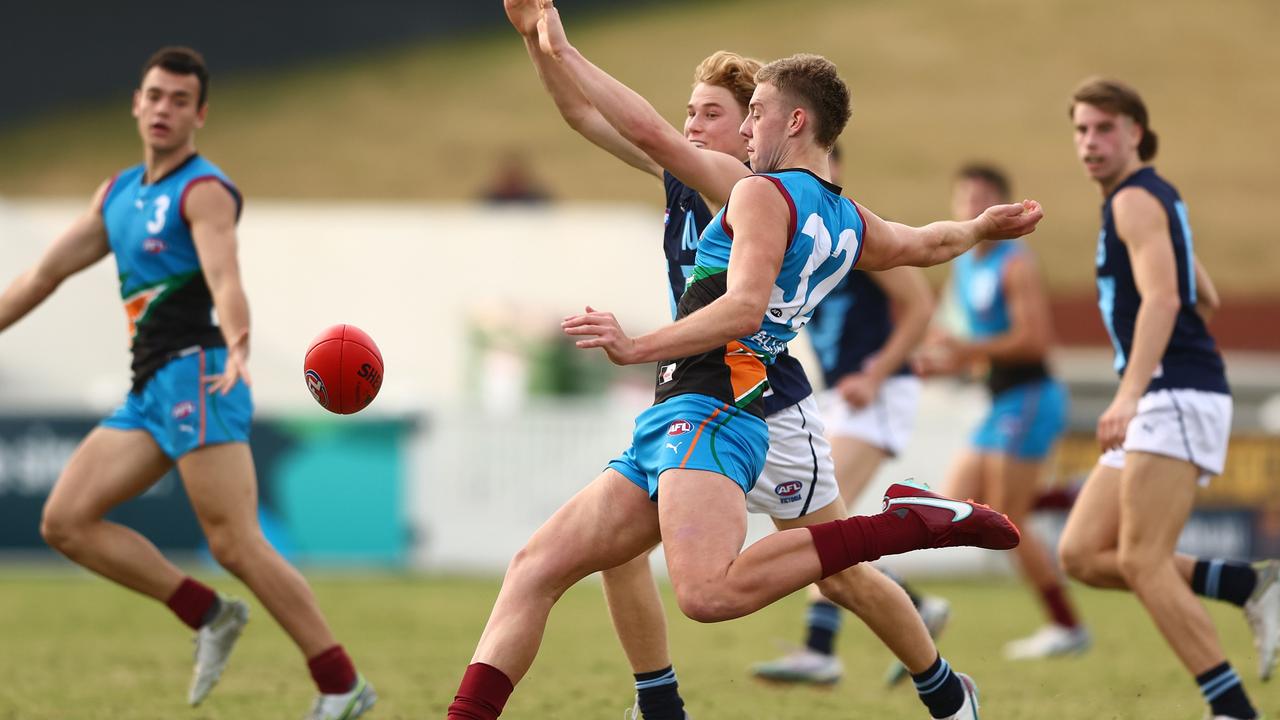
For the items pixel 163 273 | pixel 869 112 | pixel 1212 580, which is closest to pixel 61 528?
pixel 163 273

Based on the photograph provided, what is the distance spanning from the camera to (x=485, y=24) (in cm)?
3828

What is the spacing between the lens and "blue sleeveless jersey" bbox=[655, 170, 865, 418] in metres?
4.94

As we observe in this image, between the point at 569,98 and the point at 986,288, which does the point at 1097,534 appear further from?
the point at 986,288

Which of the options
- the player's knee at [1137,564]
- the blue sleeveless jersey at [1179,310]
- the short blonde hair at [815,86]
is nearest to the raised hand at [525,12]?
the short blonde hair at [815,86]

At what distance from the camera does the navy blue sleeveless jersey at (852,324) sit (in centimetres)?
823

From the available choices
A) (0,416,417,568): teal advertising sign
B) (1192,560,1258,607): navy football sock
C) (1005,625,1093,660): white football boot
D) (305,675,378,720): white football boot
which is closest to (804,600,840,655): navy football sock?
(1005,625,1093,660): white football boot

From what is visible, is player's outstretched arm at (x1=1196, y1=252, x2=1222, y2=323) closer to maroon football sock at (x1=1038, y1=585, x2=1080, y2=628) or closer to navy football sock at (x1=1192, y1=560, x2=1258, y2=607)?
navy football sock at (x1=1192, y1=560, x2=1258, y2=607)

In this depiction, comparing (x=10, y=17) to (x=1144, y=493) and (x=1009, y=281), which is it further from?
(x=1144, y=493)

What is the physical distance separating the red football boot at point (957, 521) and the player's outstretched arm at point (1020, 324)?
4.47m

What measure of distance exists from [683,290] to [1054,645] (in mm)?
4810

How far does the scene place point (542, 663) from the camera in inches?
339

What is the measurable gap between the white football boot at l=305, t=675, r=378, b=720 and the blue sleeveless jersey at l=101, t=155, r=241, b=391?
1445 mm

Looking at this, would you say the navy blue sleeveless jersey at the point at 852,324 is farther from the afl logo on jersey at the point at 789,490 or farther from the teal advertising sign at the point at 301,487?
the teal advertising sign at the point at 301,487

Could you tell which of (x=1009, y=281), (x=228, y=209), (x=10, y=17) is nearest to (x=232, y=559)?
(x=228, y=209)
